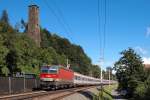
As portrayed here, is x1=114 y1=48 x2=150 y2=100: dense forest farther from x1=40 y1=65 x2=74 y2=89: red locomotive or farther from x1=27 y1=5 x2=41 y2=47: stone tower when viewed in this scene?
x1=27 y1=5 x2=41 y2=47: stone tower

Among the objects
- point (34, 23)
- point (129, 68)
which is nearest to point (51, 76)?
point (129, 68)

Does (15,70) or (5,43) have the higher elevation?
(5,43)

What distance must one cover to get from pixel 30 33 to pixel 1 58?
73.8m

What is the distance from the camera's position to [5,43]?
232 feet

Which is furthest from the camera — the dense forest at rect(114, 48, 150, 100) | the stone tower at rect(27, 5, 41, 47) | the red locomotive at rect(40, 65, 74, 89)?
the stone tower at rect(27, 5, 41, 47)

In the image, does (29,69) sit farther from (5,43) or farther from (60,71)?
(60,71)

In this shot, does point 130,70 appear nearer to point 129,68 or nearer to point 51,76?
point 129,68

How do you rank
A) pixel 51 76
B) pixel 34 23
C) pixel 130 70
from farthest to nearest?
pixel 34 23 → pixel 51 76 → pixel 130 70

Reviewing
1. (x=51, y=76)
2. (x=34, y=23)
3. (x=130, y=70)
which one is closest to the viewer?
(x=130, y=70)

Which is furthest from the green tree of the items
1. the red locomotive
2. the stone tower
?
the stone tower

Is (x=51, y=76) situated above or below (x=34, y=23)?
below

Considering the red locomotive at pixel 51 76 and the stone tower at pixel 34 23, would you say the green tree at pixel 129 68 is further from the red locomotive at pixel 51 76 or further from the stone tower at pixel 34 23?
the stone tower at pixel 34 23

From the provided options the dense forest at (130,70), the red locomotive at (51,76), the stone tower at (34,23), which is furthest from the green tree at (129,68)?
the stone tower at (34,23)

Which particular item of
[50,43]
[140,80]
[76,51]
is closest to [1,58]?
[140,80]
